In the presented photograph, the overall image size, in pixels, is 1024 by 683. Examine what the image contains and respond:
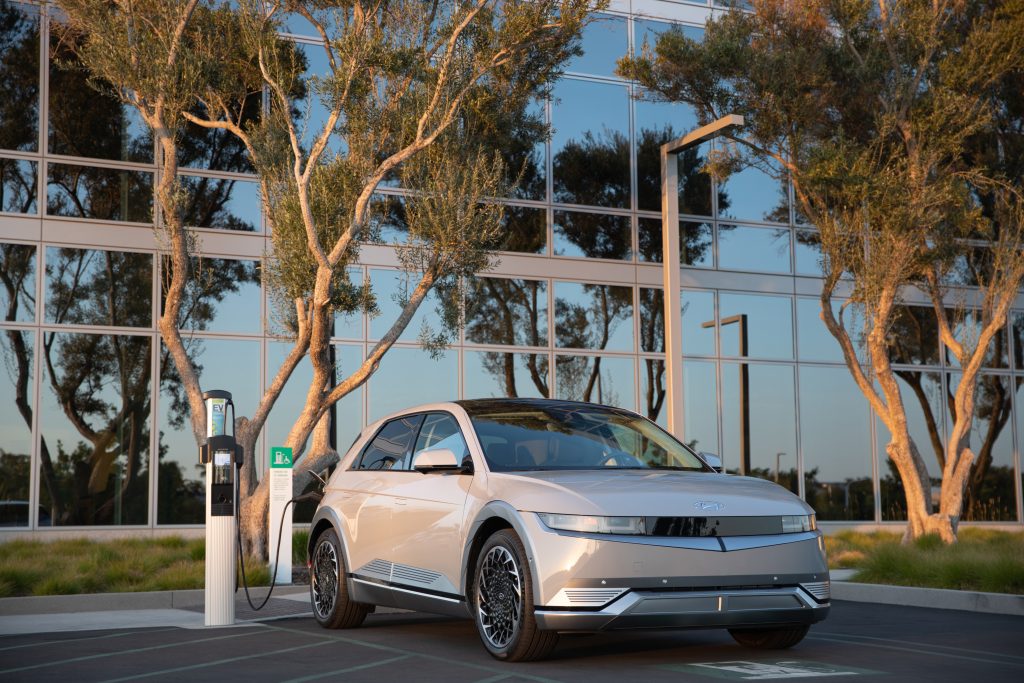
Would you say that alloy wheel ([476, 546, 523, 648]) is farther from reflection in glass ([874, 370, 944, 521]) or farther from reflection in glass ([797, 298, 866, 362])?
reflection in glass ([874, 370, 944, 521])

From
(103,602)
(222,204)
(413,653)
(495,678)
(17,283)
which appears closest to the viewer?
(495,678)

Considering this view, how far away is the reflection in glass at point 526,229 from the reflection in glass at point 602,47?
3.02m

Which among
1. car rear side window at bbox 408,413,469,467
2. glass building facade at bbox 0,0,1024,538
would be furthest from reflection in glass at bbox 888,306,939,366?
car rear side window at bbox 408,413,469,467

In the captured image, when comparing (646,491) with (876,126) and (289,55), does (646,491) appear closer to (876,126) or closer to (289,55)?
(289,55)

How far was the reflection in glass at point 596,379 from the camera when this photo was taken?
21.6m

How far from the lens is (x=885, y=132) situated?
59.4 ft

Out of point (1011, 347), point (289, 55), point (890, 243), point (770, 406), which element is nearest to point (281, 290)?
point (289, 55)

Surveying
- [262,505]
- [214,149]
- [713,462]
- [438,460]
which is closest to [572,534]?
[438,460]

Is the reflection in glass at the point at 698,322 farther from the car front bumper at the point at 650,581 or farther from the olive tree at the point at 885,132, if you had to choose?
the car front bumper at the point at 650,581

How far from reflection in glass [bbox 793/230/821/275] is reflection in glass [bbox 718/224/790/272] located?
218 millimetres

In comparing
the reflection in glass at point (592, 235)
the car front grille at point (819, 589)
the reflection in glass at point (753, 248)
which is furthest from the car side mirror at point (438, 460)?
the reflection in glass at point (753, 248)

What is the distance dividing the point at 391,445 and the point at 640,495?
9.16 ft

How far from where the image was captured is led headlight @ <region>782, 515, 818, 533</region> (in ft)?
23.2

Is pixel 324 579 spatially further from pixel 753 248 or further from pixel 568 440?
pixel 753 248
